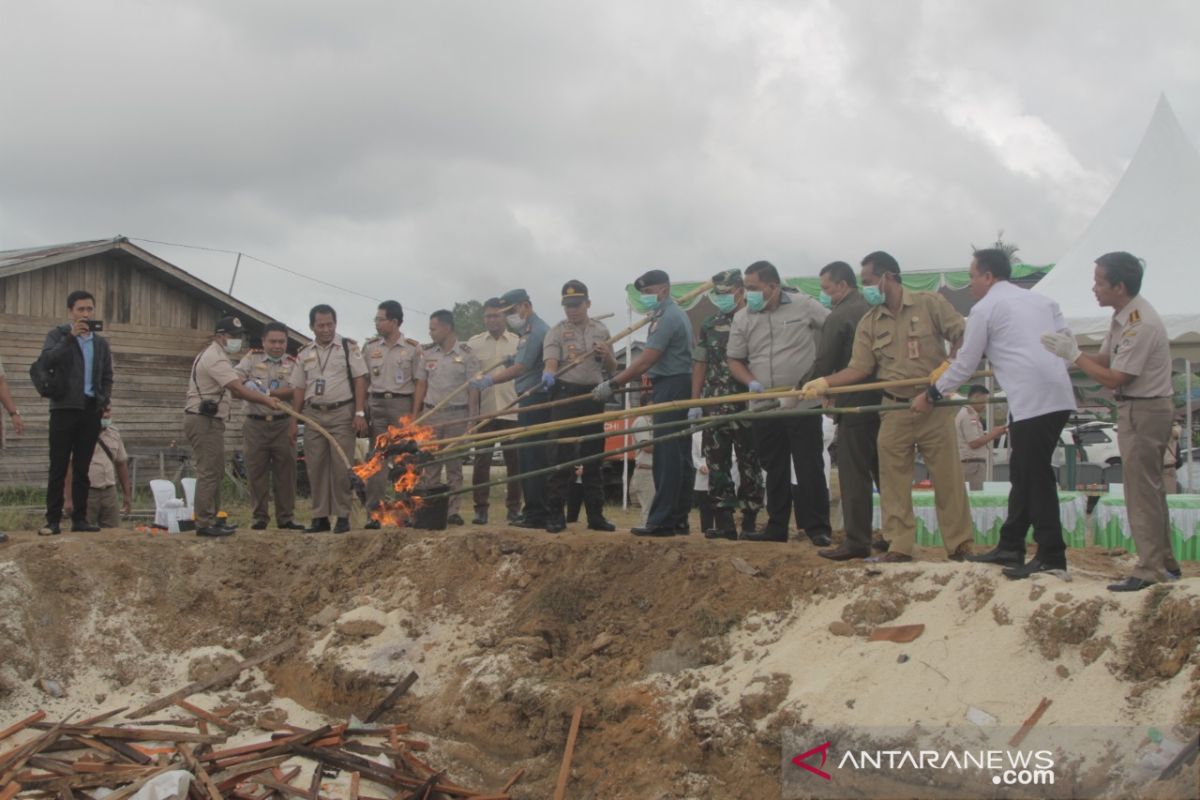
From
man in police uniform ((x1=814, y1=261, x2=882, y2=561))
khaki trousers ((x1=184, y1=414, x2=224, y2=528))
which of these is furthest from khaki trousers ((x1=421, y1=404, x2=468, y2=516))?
man in police uniform ((x1=814, y1=261, x2=882, y2=561))

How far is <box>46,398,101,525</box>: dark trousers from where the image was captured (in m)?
8.55

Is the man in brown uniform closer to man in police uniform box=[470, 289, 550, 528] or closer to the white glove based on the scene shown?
the white glove

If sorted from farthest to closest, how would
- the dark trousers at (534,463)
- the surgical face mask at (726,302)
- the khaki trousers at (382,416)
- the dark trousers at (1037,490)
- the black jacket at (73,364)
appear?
the khaki trousers at (382,416) < the dark trousers at (534,463) < the black jacket at (73,364) < the surgical face mask at (726,302) < the dark trousers at (1037,490)

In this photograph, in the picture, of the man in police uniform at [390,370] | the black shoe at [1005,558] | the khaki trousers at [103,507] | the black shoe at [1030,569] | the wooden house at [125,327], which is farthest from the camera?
the wooden house at [125,327]

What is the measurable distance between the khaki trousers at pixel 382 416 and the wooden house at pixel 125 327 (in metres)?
6.02

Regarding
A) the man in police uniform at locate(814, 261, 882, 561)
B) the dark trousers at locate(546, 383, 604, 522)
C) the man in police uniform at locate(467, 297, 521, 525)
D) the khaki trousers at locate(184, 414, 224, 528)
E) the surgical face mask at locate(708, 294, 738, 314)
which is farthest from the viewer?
the man in police uniform at locate(467, 297, 521, 525)

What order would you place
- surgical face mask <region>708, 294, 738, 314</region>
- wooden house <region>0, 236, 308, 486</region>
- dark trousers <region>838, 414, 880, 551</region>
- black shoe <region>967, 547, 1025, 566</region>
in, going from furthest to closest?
wooden house <region>0, 236, 308, 486</region> < surgical face mask <region>708, 294, 738, 314</region> < dark trousers <region>838, 414, 880, 551</region> < black shoe <region>967, 547, 1025, 566</region>

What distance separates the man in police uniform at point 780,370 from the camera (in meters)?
7.43

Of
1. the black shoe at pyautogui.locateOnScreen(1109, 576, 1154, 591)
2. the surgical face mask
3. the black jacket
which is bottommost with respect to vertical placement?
the black shoe at pyautogui.locateOnScreen(1109, 576, 1154, 591)

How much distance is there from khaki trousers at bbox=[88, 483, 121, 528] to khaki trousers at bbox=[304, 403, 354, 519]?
228 cm

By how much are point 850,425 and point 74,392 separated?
6076 mm

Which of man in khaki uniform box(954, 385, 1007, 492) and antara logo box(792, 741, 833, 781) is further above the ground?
man in khaki uniform box(954, 385, 1007, 492)

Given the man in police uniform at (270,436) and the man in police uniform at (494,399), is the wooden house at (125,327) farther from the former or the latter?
the man in police uniform at (494,399)

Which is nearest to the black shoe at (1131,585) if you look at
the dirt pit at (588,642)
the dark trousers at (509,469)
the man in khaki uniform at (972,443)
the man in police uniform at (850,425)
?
the dirt pit at (588,642)
